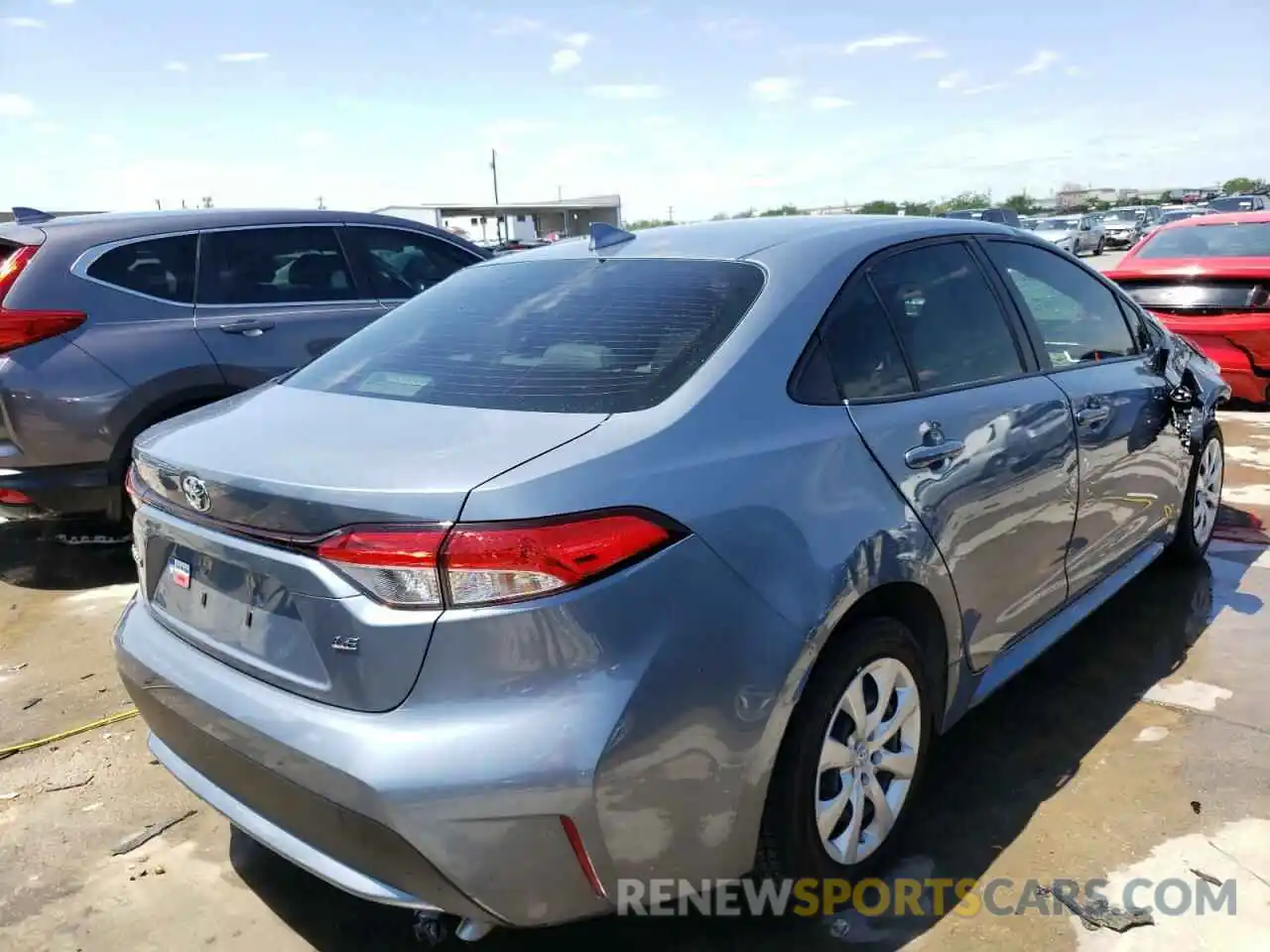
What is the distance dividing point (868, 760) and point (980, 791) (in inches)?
28.5

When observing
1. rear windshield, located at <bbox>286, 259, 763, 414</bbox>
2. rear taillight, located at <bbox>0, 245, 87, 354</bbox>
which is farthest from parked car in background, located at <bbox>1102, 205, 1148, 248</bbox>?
rear windshield, located at <bbox>286, 259, 763, 414</bbox>

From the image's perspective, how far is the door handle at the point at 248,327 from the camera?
5055mm

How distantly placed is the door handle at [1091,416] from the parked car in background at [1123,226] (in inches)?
1566

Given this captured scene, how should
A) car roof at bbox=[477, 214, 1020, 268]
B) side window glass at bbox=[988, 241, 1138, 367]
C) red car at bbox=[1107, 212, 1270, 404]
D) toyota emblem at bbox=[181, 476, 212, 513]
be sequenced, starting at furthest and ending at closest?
red car at bbox=[1107, 212, 1270, 404]
side window glass at bbox=[988, 241, 1138, 367]
car roof at bbox=[477, 214, 1020, 268]
toyota emblem at bbox=[181, 476, 212, 513]

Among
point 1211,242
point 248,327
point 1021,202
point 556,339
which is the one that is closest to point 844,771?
point 556,339

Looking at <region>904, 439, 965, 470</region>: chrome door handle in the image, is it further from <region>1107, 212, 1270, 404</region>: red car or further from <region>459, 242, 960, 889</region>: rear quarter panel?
<region>1107, 212, 1270, 404</region>: red car

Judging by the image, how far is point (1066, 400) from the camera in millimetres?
3197

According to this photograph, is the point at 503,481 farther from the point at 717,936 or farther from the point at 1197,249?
the point at 1197,249

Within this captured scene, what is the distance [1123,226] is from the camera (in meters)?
40.3

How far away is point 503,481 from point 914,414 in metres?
1.24

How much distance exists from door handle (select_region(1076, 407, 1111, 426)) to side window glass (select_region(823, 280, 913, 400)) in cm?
93

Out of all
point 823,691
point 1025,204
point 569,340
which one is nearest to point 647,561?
point 823,691

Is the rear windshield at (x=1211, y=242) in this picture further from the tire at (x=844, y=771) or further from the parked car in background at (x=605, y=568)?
the tire at (x=844, y=771)

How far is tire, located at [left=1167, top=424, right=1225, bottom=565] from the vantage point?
4.31m
